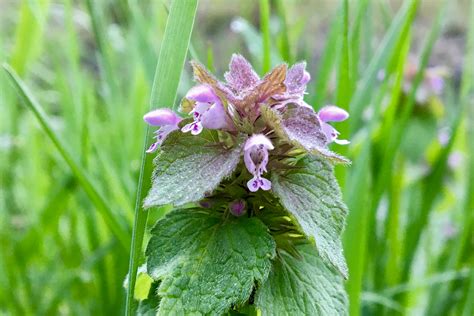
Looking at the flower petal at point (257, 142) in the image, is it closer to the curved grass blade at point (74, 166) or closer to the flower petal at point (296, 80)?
the flower petal at point (296, 80)

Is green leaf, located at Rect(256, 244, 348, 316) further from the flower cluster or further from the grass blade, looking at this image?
the grass blade

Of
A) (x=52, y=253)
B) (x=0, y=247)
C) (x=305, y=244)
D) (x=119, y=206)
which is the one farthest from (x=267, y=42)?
(x=52, y=253)

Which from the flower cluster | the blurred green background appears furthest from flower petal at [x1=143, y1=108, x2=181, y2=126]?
the blurred green background

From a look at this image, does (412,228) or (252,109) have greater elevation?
(252,109)

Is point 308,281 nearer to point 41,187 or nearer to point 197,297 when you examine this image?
point 197,297

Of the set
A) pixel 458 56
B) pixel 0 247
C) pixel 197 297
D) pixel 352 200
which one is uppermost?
pixel 197 297

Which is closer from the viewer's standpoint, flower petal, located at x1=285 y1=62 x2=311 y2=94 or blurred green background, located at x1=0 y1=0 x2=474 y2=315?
flower petal, located at x1=285 y1=62 x2=311 y2=94

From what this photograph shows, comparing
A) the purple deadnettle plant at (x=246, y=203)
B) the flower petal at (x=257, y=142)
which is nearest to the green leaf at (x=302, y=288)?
the purple deadnettle plant at (x=246, y=203)
